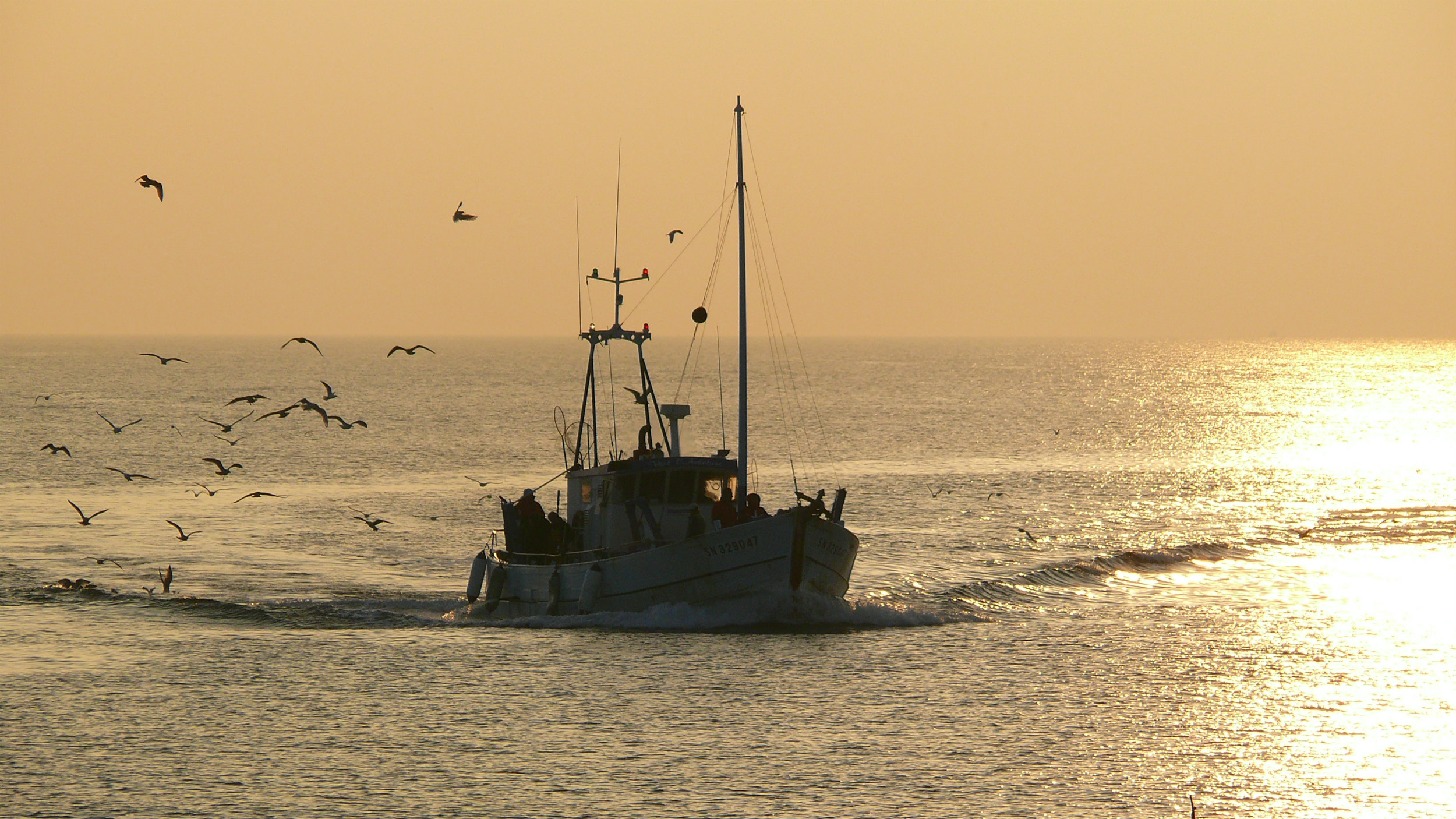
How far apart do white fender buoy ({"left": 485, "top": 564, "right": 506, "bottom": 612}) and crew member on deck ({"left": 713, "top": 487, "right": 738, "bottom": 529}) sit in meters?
5.57

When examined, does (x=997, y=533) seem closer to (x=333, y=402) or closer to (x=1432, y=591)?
(x=1432, y=591)

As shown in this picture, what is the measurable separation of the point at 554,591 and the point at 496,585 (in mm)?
1903

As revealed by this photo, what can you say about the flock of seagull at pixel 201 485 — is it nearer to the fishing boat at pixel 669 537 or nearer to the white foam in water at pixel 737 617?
the fishing boat at pixel 669 537

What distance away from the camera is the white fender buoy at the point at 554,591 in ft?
108

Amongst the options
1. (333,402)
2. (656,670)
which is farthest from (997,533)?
(333,402)

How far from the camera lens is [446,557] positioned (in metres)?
45.4

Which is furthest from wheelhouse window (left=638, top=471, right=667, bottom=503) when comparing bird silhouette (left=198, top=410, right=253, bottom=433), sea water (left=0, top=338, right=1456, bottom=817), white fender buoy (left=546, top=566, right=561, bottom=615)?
bird silhouette (left=198, top=410, right=253, bottom=433)

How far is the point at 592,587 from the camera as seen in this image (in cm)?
3188

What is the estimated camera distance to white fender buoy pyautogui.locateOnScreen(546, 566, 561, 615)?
1293 inches

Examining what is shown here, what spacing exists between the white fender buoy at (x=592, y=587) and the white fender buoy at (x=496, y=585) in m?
2.99

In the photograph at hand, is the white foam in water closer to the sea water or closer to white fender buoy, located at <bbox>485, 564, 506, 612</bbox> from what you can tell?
the sea water

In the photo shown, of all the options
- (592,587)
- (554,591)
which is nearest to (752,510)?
(592,587)

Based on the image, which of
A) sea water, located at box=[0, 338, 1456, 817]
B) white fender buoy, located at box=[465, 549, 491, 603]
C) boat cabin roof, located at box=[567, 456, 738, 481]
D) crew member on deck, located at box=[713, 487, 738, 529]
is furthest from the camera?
white fender buoy, located at box=[465, 549, 491, 603]

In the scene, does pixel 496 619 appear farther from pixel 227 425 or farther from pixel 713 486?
pixel 227 425
